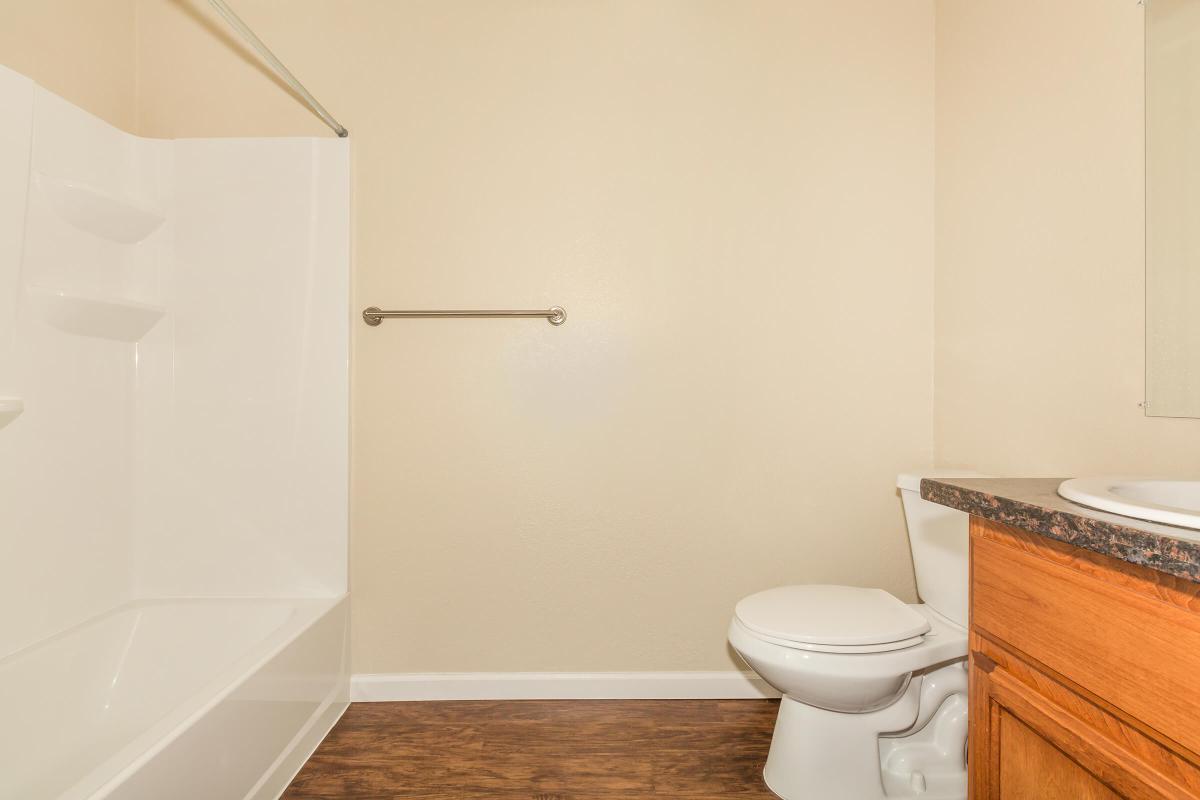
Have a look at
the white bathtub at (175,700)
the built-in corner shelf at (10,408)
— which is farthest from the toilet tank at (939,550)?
the built-in corner shelf at (10,408)

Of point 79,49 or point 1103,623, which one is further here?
point 79,49

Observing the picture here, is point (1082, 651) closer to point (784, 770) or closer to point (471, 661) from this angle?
point (784, 770)

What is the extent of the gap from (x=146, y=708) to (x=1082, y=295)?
2430 millimetres

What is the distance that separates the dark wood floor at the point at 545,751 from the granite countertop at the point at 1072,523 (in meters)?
0.93

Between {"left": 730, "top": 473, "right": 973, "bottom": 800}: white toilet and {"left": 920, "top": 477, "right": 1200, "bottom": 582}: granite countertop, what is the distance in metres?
0.49

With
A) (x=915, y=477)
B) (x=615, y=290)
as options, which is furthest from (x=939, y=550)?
(x=615, y=290)

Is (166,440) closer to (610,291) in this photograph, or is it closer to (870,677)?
(610,291)

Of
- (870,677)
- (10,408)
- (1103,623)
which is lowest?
(870,677)

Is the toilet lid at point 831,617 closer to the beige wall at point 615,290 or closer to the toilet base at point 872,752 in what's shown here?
the toilet base at point 872,752

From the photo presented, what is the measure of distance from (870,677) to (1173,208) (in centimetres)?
109

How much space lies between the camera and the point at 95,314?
5.48 feet

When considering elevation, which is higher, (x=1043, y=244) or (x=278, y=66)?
(x=278, y=66)

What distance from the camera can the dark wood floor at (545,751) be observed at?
4.91 ft

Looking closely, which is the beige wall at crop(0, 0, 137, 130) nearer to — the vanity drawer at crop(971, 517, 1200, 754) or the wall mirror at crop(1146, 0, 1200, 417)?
the vanity drawer at crop(971, 517, 1200, 754)
